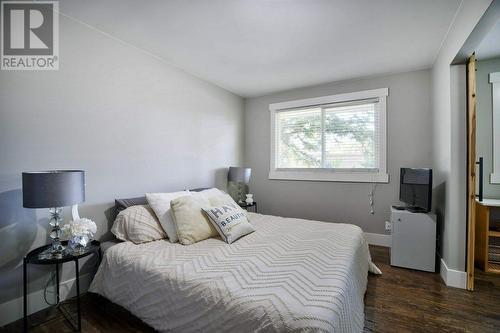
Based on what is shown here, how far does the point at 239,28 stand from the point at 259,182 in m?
2.74

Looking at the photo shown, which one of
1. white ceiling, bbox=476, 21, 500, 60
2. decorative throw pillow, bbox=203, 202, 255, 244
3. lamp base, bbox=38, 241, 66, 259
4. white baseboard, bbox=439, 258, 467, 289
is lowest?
white baseboard, bbox=439, 258, 467, 289

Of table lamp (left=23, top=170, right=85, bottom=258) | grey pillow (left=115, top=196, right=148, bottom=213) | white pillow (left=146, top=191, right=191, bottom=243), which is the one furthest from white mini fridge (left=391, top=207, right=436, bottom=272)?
table lamp (left=23, top=170, right=85, bottom=258)

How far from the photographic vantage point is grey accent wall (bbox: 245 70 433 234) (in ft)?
10.3

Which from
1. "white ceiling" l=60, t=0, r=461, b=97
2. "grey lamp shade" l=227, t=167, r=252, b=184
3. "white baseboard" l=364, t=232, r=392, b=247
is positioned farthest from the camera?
"grey lamp shade" l=227, t=167, r=252, b=184

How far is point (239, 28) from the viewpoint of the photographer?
2174 millimetres

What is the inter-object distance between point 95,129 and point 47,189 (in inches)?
33.6

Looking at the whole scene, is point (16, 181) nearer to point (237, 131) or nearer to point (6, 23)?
point (6, 23)

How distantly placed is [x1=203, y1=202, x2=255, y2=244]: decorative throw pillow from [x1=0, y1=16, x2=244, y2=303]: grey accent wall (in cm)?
103

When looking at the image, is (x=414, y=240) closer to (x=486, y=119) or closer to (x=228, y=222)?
(x=486, y=119)

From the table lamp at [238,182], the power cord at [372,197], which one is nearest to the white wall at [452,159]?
the power cord at [372,197]

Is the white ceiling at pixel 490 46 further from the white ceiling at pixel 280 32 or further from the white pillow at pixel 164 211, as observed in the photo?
the white pillow at pixel 164 211

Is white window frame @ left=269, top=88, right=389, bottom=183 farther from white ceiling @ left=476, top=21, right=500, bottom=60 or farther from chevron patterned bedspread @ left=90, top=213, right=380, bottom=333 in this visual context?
chevron patterned bedspread @ left=90, top=213, right=380, bottom=333

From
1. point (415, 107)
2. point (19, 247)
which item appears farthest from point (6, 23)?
point (415, 107)

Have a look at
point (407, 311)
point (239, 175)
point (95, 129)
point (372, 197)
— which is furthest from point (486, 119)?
point (95, 129)
